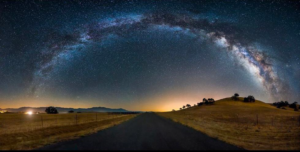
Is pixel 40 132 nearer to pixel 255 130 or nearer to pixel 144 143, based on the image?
pixel 144 143

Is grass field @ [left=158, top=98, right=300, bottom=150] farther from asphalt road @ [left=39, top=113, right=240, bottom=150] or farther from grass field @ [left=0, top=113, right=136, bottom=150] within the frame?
grass field @ [left=0, top=113, right=136, bottom=150]

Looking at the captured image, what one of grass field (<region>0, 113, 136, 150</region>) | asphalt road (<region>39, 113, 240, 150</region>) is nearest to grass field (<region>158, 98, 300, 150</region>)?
asphalt road (<region>39, 113, 240, 150</region>)

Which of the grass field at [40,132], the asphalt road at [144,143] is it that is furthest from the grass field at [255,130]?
the grass field at [40,132]

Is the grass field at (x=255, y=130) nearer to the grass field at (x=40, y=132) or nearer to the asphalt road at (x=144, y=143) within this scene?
the asphalt road at (x=144, y=143)

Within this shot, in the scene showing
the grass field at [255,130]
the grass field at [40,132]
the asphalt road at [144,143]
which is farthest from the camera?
the grass field at [40,132]

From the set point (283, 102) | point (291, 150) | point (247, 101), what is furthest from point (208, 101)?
point (291, 150)

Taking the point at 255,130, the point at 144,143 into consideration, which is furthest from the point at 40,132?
the point at 255,130

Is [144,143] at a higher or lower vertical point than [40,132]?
higher

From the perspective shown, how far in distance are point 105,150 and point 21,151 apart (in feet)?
20.0

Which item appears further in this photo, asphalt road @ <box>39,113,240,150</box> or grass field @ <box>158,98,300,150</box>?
grass field @ <box>158,98,300,150</box>

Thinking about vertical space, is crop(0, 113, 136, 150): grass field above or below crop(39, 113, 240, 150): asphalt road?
below

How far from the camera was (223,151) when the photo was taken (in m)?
9.73

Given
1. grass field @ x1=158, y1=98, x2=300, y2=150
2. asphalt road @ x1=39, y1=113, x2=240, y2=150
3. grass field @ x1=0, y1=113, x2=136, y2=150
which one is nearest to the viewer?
asphalt road @ x1=39, y1=113, x2=240, y2=150

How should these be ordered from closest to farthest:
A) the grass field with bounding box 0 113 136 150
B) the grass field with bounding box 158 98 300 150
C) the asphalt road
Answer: the asphalt road
the grass field with bounding box 158 98 300 150
the grass field with bounding box 0 113 136 150
